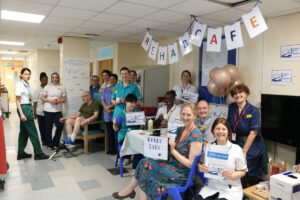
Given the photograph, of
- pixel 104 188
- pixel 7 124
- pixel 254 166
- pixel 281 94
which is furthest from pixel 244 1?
pixel 7 124

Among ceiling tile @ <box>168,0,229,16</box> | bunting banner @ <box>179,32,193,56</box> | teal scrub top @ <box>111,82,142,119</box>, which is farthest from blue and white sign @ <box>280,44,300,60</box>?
teal scrub top @ <box>111,82,142,119</box>

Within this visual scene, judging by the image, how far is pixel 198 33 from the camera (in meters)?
3.23

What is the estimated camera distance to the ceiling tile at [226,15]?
3.09 metres

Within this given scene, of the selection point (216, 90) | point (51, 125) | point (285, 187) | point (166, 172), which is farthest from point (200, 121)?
Result: point (51, 125)

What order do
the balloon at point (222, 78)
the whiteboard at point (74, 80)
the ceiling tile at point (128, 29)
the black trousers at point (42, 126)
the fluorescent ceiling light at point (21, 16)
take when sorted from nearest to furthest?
the balloon at point (222, 78) < the fluorescent ceiling light at point (21, 16) < the ceiling tile at point (128, 29) < the black trousers at point (42, 126) < the whiteboard at point (74, 80)

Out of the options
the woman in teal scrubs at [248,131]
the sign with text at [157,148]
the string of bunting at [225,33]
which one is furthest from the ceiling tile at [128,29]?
the sign with text at [157,148]

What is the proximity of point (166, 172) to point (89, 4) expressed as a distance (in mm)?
2197

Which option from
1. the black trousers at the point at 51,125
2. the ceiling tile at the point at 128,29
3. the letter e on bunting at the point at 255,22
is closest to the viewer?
the letter e on bunting at the point at 255,22

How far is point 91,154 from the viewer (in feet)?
14.6

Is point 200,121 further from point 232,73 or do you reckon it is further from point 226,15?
point 226,15

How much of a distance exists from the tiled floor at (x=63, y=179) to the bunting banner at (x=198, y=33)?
2134 mm

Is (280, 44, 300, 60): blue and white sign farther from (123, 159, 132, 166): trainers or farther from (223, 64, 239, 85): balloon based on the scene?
(123, 159, 132, 166): trainers

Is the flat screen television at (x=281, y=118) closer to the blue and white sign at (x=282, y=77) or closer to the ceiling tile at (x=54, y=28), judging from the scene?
the blue and white sign at (x=282, y=77)

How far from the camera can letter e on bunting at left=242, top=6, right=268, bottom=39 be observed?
8.42 feet
